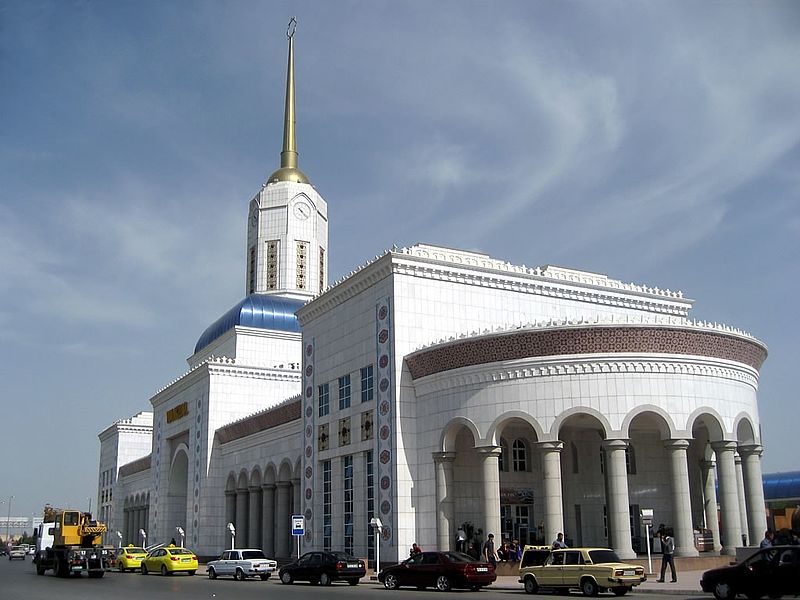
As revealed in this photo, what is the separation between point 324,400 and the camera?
45594mm

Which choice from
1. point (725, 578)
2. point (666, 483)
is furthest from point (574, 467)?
point (725, 578)

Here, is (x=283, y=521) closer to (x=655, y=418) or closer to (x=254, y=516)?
(x=254, y=516)

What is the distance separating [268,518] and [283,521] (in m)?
2.30

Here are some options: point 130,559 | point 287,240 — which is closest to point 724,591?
point 130,559

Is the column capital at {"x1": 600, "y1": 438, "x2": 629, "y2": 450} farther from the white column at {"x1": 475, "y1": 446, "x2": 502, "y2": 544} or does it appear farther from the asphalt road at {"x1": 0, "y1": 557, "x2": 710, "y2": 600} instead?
the asphalt road at {"x1": 0, "y1": 557, "x2": 710, "y2": 600}

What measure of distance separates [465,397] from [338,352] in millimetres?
10157

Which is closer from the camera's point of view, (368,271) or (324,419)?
(368,271)

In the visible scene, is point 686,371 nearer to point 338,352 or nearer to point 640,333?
point 640,333

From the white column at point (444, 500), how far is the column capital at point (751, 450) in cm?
1215

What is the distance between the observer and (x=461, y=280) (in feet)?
135

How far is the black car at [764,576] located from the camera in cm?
2083

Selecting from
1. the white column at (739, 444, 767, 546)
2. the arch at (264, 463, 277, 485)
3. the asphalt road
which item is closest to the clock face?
the arch at (264, 463, 277, 485)

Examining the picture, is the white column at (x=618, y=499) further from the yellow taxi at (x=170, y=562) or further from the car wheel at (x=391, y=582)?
the yellow taxi at (x=170, y=562)

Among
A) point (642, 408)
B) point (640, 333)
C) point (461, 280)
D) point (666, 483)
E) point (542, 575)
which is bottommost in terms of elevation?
point (542, 575)
